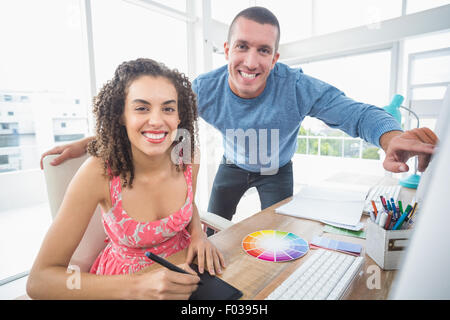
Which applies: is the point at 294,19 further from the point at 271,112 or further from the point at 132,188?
the point at 132,188

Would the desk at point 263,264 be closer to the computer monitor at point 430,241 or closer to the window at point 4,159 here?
the computer monitor at point 430,241

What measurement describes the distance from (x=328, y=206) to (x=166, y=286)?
75 centimetres

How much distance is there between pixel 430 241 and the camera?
0.68 feet

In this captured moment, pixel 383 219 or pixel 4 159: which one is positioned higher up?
pixel 383 219

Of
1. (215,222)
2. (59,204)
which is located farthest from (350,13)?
(59,204)

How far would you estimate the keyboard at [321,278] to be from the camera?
0.49 metres

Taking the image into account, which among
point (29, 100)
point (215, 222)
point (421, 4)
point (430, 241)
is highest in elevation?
point (421, 4)

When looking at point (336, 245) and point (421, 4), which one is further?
point (421, 4)

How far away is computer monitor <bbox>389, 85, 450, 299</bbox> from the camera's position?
0.20m

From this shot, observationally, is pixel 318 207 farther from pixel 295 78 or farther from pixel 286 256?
pixel 295 78

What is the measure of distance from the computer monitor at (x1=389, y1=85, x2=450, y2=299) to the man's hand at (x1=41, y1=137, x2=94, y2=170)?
91cm

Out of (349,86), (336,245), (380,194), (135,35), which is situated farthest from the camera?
(349,86)

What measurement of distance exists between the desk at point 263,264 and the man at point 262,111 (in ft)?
1.40

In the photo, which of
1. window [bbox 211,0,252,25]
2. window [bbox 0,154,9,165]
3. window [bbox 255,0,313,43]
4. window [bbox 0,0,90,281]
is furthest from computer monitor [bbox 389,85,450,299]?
window [bbox 0,154,9,165]
